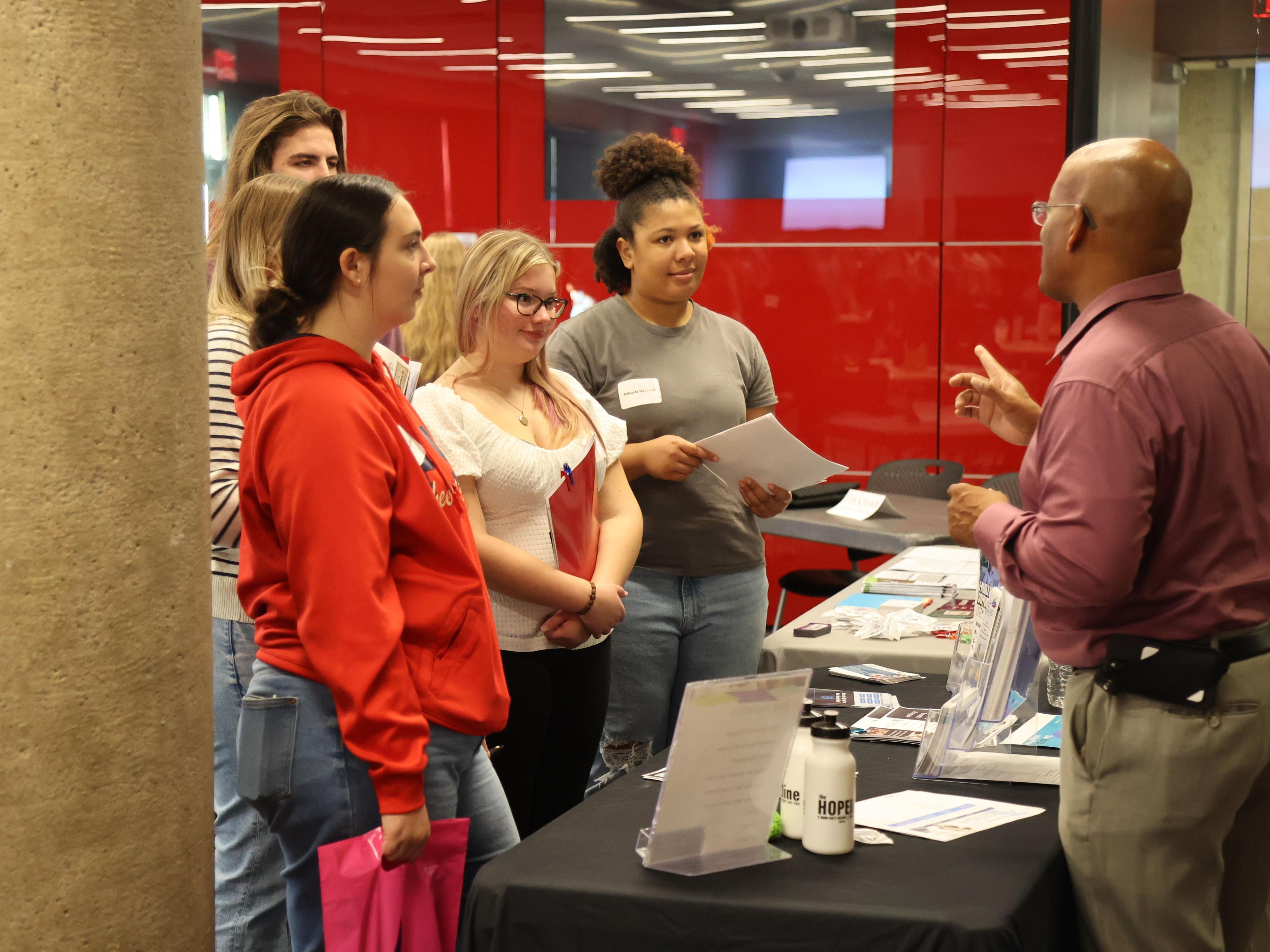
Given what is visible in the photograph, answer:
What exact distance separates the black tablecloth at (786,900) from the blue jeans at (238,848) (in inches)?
22.1

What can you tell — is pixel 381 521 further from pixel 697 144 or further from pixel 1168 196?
pixel 697 144

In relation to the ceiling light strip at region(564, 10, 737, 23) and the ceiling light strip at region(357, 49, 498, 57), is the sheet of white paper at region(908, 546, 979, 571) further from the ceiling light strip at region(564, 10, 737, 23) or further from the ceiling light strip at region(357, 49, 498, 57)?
the ceiling light strip at region(357, 49, 498, 57)

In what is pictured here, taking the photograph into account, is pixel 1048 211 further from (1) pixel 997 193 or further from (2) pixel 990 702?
(1) pixel 997 193

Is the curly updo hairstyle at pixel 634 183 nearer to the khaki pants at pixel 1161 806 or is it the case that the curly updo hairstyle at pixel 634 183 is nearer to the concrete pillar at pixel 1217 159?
the khaki pants at pixel 1161 806

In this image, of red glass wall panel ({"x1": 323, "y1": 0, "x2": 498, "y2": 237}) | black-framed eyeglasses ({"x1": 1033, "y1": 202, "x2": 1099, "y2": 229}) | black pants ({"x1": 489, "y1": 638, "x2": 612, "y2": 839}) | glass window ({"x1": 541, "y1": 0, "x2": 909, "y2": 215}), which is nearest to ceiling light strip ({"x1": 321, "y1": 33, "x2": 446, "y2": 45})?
red glass wall panel ({"x1": 323, "y1": 0, "x2": 498, "y2": 237})

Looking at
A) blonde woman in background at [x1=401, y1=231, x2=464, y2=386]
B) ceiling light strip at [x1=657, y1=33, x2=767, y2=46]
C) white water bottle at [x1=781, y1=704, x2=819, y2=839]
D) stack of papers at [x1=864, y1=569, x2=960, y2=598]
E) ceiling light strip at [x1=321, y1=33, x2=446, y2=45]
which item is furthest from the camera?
ceiling light strip at [x1=321, y1=33, x2=446, y2=45]

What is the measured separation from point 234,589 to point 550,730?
0.71m

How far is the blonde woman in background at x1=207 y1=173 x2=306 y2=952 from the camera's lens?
1872mm

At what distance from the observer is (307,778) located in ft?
5.08

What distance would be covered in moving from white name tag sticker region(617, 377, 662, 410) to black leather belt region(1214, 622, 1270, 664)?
145 cm

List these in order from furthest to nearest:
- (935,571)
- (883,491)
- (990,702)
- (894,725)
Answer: (883,491) < (935,571) < (894,725) < (990,702)

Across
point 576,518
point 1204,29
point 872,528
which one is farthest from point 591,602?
point 1204,29

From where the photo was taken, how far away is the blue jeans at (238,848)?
74.7 inches

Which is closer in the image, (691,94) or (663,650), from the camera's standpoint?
(663,650)
